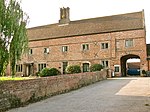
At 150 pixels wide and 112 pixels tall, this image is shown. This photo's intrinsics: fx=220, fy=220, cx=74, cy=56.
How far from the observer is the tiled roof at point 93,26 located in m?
36.2

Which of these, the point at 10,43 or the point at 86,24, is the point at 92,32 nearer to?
the point at 86,24

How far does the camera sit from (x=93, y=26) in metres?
39.2

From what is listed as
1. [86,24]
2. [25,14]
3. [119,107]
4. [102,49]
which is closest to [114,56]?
[102,49]

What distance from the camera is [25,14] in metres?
16.6

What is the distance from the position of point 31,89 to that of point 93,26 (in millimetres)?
29555

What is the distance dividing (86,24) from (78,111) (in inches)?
1297

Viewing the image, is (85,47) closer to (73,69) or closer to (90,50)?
(90,50)

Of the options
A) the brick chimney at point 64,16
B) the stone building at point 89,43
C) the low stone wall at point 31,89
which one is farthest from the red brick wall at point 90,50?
the low stone wall at point 31,89

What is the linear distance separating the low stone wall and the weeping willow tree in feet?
10.5

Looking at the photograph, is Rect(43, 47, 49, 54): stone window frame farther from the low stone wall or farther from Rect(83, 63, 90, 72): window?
the low stone wall

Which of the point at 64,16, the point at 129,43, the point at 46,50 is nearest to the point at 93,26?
the point at 129,43

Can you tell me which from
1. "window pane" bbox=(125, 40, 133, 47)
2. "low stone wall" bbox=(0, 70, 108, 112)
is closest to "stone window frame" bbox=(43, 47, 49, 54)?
"window pane" bbox=(125, 40, 133, 47)

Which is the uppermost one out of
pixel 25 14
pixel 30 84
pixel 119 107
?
pixel 25 14

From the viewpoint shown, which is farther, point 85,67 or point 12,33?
point 85,67
